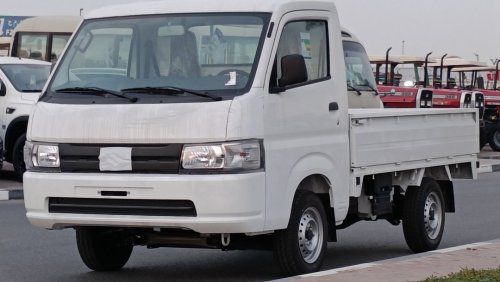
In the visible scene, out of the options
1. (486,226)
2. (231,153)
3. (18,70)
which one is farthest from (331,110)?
(18,70)

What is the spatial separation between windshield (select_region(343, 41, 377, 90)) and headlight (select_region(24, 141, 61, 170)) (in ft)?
31.2

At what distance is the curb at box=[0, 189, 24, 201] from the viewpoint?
17.3 m

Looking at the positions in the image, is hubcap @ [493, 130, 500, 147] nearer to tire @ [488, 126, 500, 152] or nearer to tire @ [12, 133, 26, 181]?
tire @ [488, 126, 500, 152]

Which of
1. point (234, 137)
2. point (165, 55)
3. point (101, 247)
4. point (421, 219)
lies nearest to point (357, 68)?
point (421, 219)

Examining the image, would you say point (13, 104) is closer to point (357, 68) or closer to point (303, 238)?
point (357, 68)

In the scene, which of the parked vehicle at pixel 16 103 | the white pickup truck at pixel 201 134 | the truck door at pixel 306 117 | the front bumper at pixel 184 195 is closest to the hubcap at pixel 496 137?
the parked vehicle at pixel 16 103

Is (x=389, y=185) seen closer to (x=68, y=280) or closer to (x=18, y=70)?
(x=68, y=280)

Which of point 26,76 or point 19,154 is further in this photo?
point 26,76

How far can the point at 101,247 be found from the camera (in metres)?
9.90

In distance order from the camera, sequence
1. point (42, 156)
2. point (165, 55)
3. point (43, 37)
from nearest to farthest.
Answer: point (42, 156)
point (165, 55)
point (43, 37)

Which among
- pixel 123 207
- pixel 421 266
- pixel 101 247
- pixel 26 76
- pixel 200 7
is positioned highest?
pixel 200 7

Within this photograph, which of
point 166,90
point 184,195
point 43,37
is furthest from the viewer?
point 43,37

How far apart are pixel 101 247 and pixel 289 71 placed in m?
2.33

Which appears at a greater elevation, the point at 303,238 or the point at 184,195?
the point at 184,195
